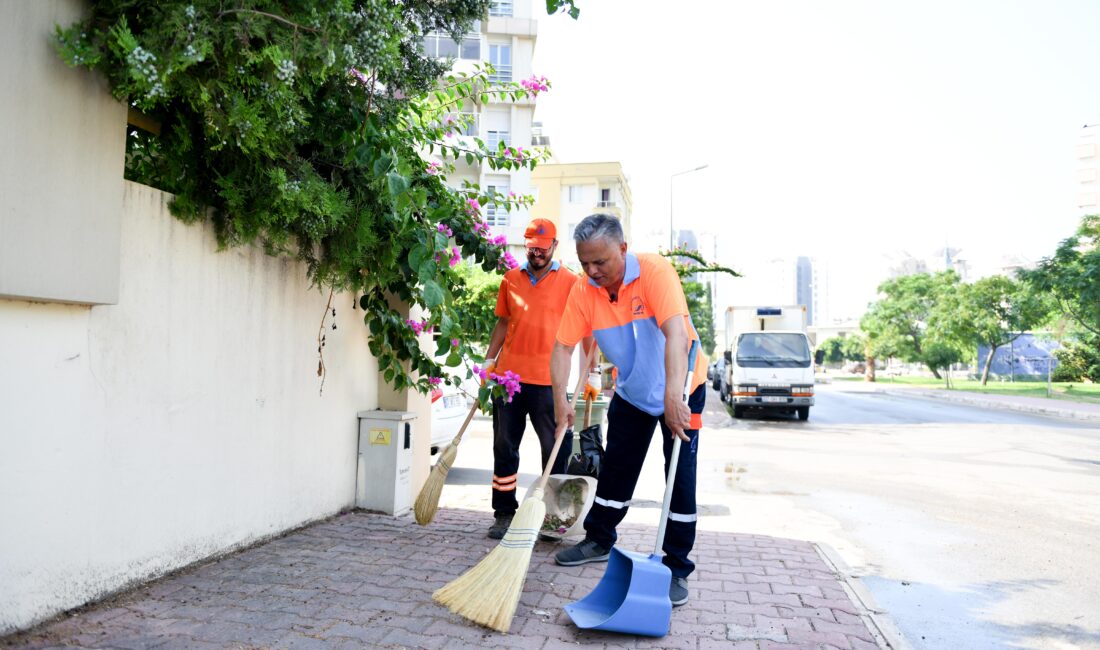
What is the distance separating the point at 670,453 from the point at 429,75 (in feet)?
8.19

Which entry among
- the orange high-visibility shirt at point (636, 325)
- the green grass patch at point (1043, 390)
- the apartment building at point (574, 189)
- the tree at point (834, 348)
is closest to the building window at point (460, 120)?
the orange high-visibility shirt at point (636, 325)

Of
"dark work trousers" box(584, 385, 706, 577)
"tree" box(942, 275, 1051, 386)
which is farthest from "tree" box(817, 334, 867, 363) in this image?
"dark work trousers" box(584, 385, 706, 577)

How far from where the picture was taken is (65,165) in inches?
111

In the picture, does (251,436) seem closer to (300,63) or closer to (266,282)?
(266,282)

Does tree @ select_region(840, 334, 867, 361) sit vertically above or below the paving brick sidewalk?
above

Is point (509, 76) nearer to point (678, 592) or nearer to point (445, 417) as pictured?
point (445, 417)

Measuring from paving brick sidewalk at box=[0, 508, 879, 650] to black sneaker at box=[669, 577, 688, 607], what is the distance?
0.18 ft

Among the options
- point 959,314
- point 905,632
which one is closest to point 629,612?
point 905,632

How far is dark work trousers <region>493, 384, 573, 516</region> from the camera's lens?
4.77 meters

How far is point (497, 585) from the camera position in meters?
3.21

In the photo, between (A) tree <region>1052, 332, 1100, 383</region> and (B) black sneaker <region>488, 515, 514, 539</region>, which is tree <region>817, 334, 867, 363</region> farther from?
(B) black sneaker <region>488, 515, 514, 539</region>

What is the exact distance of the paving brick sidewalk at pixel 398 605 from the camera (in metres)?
2.94

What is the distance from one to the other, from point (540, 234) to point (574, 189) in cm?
4550

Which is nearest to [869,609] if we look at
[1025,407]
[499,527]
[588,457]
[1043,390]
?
[588,457]
